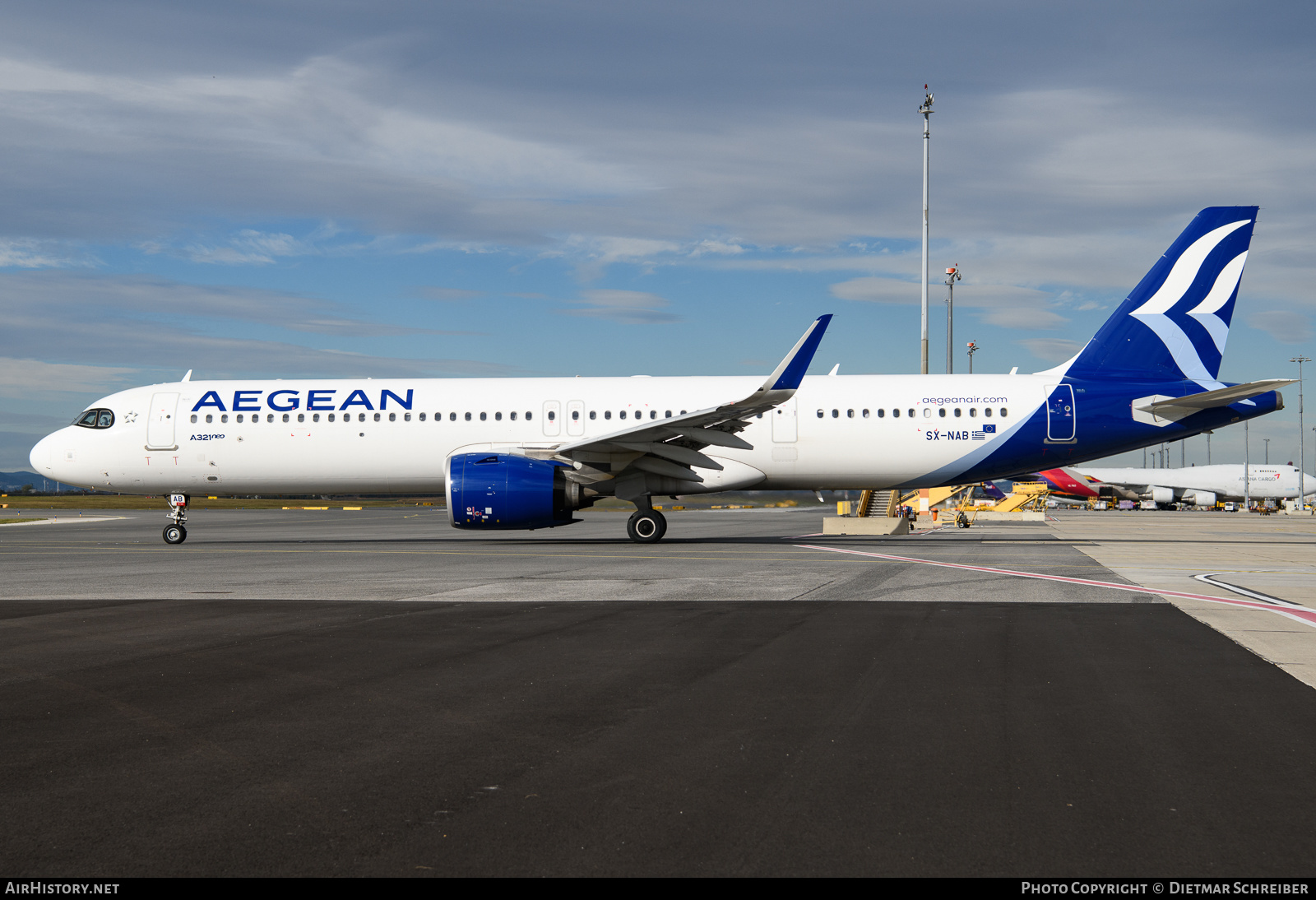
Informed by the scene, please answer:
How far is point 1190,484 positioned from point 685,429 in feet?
390

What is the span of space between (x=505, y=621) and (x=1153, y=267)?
772 inches

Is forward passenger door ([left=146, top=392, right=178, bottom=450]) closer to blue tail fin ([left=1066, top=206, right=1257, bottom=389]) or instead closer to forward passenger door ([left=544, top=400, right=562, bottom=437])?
forward passenger door ([left=544, top=400, right=562, bottom=437])

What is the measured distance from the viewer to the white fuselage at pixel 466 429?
22391mm

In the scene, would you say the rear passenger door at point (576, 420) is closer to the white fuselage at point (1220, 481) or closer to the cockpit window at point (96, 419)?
the cockpit window at point (96, 419)

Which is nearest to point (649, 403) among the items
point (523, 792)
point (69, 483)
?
point (69, 483)

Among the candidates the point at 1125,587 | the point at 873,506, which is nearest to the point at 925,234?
the point at 873,506

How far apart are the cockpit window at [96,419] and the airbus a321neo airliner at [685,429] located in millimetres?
57

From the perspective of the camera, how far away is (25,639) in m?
8.73

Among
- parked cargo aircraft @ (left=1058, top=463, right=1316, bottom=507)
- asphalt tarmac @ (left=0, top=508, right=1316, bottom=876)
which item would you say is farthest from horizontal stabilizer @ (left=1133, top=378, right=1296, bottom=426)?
parked cargo aircraft @ (left=1058, top=463, right=1316, bottom=507)

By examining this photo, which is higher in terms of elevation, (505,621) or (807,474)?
(807,474)

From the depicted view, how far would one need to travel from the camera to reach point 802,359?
63.7ft

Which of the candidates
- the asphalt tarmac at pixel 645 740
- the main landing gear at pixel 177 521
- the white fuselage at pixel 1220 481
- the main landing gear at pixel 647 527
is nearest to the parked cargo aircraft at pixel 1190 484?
the white fuselage at pixel 1220 481

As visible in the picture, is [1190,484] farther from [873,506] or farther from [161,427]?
[161,427]
